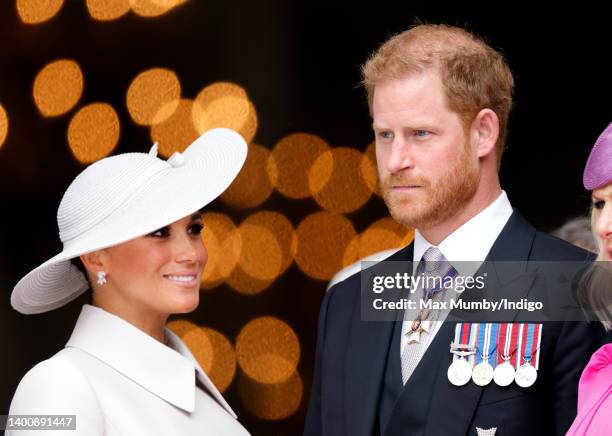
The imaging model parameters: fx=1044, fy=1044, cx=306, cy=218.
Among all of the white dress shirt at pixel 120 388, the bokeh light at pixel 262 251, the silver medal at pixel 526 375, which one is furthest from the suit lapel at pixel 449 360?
the bokeh light at pixel 262 251

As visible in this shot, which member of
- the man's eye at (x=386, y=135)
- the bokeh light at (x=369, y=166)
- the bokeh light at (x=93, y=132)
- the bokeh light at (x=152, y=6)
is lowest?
the man's eye at (x=386, y=135)

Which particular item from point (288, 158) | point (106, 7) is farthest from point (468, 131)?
point (106, 7)

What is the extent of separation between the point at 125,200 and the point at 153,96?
4.55 ft

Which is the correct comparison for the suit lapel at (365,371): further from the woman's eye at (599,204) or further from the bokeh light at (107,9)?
the bokeh light at (107,9)

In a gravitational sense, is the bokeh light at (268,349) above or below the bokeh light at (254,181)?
below

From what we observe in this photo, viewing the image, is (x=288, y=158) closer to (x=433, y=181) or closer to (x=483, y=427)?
(x=433, y=181)

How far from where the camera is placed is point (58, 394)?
2.38 meters

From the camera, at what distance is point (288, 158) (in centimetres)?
405

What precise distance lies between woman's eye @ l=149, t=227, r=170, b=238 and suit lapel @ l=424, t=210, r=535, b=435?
73cm

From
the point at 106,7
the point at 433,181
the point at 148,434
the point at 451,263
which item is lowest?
the point at 148,434

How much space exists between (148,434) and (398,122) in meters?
1.00

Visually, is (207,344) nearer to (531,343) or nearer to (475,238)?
(475,238)

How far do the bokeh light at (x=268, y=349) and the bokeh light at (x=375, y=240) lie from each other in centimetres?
37

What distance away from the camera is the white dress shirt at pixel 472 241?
106 inches
